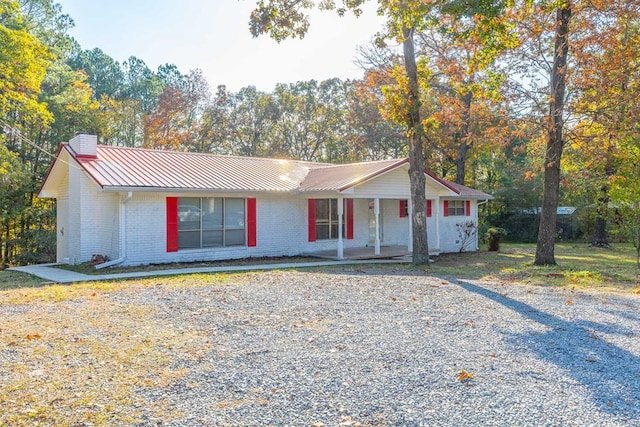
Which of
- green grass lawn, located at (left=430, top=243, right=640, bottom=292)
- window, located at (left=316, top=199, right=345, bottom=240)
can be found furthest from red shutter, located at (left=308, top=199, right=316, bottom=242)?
green grass lawn, located at (left=430, top=243, right=640, bottom=292)

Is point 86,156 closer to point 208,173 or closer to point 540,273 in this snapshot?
point 208,173

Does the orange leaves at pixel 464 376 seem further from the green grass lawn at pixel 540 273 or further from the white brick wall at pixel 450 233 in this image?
the white brick wall at pixel 450 233

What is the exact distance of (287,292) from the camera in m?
8.88

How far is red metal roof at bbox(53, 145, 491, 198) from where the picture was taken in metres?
13.1

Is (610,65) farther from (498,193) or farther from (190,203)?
(498,193)

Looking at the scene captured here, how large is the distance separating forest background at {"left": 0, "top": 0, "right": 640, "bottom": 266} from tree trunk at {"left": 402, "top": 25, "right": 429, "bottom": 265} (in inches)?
13.2

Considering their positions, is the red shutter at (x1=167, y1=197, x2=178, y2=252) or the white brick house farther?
the red shutter at (x1=167, y1=197, x2=178, y2=252)

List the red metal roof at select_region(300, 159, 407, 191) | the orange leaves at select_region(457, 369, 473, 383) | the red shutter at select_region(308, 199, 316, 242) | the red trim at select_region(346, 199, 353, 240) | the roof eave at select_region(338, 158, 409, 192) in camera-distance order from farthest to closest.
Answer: the red trim at select_region(346, 199, 353, 240) < the red shutter at select_region(308, 199, 316, 242) < the red metal roof at select_region(300, 159, 407, 191) < the roof eave at select_region(338, 158, 409, 192) < the orange leaves at select_region(457, 369, 473, 383)

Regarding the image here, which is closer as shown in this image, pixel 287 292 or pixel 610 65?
pixel 287 292

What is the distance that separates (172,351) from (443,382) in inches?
109

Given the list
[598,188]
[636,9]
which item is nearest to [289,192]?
[636,9]

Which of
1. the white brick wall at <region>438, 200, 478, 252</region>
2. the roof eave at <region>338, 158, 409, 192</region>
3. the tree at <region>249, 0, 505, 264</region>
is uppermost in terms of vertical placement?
the tree at <region>249, 0, 505, 264</region>

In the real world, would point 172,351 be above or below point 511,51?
below

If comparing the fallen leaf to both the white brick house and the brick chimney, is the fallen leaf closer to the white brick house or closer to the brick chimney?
the white brick house
